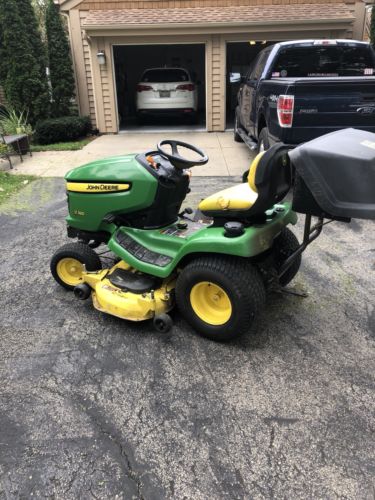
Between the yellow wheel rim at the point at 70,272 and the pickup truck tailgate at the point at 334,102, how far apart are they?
3337mm

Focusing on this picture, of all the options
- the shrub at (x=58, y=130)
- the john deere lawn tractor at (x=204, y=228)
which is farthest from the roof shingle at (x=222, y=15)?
the john deere lawn tractor at (x=204, y=228)

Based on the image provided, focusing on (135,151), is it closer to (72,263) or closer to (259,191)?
(72,263)

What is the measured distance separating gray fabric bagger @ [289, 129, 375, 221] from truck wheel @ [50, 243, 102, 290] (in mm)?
1839

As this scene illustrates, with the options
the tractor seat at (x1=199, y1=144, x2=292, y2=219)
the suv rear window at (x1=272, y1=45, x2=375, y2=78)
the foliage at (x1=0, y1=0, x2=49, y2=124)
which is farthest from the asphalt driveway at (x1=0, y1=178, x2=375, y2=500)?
the foliage at (x1=0, y1=0, x2=49, y2=124)

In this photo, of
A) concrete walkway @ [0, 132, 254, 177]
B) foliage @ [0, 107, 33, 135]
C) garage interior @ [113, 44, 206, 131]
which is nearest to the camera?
concrete walkway @ [0, 132, 254, 177]

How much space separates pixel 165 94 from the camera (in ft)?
40.1

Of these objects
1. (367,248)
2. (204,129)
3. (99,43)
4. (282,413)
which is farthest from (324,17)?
(282,413)

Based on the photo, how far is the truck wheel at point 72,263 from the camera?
3.40 meters

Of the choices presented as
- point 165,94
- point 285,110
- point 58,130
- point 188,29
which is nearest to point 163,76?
point 165,94

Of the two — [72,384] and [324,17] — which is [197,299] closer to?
[72,384]

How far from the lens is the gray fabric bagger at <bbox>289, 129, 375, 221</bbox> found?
7.15ft

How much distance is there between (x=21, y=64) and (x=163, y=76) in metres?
3.98

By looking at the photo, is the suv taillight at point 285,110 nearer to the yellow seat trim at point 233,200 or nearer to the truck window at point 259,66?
the truck window at point 259,66

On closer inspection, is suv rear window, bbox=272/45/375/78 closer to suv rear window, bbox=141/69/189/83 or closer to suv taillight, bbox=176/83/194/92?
suv taillight, bbox=176/83/194/92
